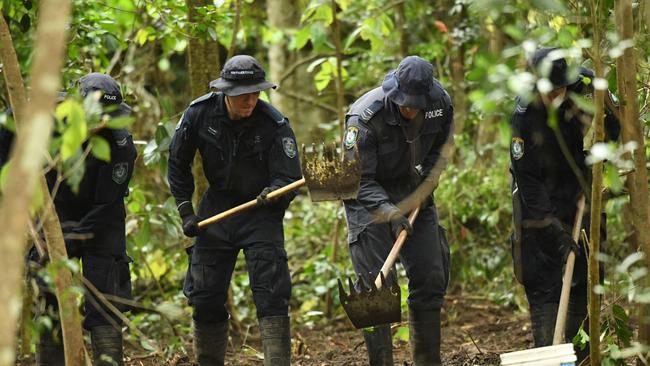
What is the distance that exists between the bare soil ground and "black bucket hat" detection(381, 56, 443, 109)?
6.49ft

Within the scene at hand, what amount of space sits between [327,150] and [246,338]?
9.41ft

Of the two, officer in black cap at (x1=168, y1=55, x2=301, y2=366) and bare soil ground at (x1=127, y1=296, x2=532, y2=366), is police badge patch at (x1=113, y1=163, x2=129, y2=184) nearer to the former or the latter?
officer in black cap at (x1=168, y1=55, x2=301, y2=366)

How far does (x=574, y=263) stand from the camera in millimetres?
6438

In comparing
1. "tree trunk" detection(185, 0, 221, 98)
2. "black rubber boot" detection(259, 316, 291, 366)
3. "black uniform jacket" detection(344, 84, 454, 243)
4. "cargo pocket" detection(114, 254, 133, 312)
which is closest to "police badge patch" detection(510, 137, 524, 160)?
"black uniform jacket" detection(344, 84, 454, 243)

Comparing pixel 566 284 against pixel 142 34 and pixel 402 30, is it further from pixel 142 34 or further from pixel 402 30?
pixel 402 30

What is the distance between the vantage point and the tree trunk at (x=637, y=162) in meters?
4.69

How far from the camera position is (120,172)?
6203mm

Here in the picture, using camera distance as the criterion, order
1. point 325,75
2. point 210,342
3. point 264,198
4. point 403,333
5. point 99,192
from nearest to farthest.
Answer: point 99,192 → point 264,198 → point 210,342 → point 403,333 → point 325,75

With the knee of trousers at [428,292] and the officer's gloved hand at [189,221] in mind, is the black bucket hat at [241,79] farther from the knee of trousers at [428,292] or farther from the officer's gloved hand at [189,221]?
the knee of trousers at [428,292]

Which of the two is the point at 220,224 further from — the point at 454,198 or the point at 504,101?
the point at 454,198

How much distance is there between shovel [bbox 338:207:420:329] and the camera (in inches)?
238

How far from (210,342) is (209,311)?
0.23m

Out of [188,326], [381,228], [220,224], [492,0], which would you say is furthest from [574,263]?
[188,326]

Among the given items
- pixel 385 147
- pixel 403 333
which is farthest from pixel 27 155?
pixel 403 333
